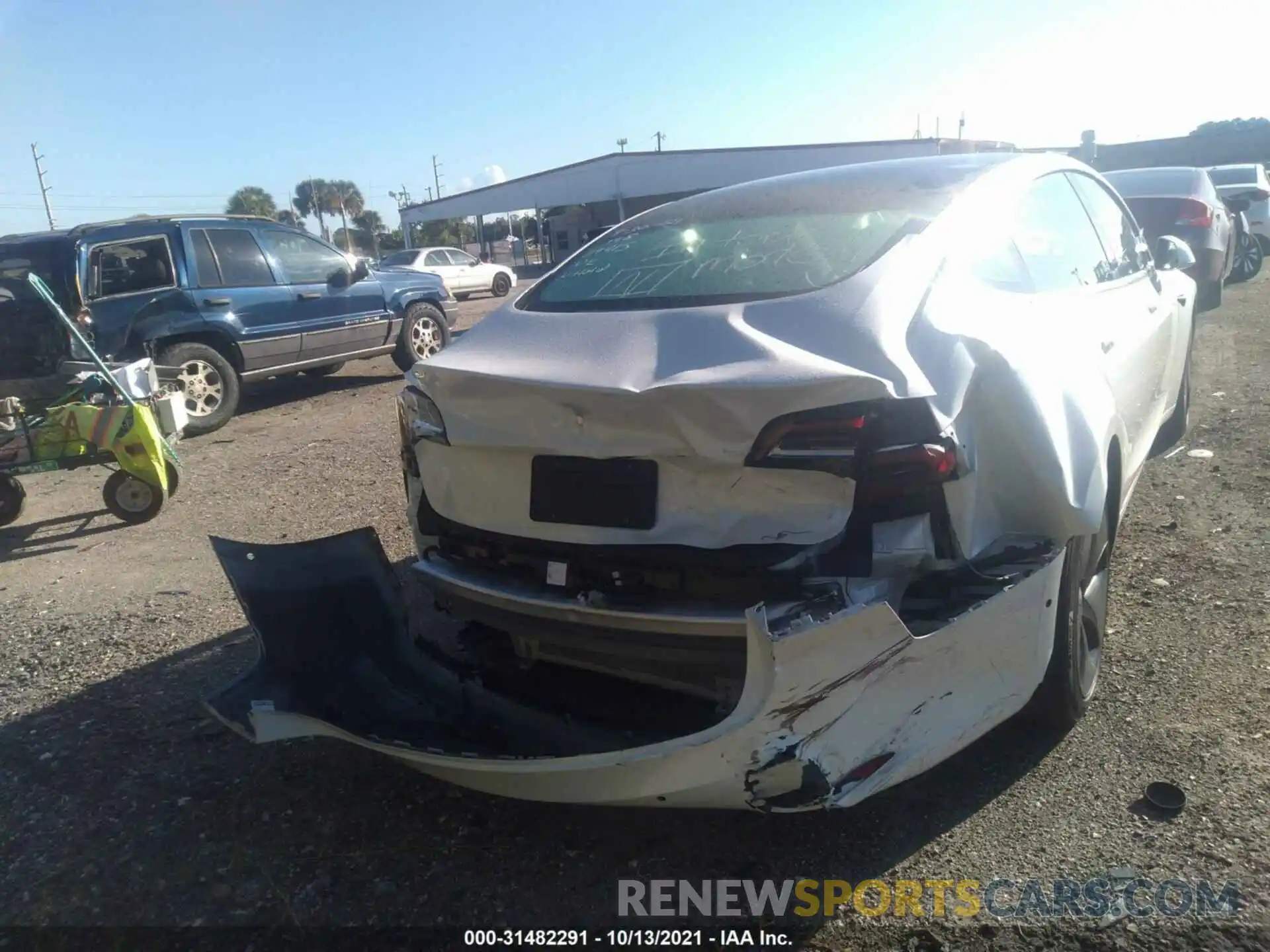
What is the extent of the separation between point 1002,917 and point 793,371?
140 centimetres

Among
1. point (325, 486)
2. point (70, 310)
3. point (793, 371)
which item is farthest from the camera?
point (70, 310)

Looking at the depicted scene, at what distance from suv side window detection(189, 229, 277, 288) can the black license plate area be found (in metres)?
7.31

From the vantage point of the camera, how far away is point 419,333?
10891mm

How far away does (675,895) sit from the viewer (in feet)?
8.00

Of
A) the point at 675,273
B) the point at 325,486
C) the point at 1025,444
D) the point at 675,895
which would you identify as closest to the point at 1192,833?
the point at 1025,444

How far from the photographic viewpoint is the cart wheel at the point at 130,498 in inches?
231

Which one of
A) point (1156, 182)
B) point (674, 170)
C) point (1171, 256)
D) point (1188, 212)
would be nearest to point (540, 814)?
point (1171, 256)

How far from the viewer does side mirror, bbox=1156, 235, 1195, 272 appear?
4.48 meters

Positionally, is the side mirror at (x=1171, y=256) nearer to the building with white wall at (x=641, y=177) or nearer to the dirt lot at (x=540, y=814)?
the dirt lot at (x=540, y=814)

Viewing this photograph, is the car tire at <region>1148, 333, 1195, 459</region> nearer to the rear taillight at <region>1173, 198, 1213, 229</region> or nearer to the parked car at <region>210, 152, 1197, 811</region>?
the parked car at <region>210, 152, 1197, 811</region>

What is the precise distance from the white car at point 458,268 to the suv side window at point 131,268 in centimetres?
1374

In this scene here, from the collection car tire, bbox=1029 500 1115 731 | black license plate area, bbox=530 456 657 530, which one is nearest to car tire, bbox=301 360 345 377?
black license plate area, bbox=530 456 657 530

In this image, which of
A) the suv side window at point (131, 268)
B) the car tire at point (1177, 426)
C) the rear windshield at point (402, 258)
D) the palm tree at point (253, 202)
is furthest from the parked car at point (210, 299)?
the palm tree at point (253, 202)

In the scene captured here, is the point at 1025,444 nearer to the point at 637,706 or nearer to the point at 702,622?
the point at 702,622
